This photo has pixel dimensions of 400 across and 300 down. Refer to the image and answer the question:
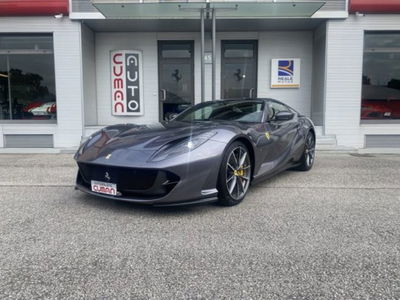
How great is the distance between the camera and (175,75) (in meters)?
10.4

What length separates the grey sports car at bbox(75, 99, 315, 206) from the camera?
10.2ft

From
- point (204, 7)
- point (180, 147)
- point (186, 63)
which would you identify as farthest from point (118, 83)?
point (180, 147)

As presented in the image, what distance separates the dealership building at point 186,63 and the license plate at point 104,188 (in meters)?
5.28

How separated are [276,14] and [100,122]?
5.95 meters

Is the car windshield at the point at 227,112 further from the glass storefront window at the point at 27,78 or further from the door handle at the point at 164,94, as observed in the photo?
the glass storefront window at the point at 27,78

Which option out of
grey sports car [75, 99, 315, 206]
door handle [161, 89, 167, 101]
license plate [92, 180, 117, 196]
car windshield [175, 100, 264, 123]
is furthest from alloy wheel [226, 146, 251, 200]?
door handle [161, 89, 167, 101]

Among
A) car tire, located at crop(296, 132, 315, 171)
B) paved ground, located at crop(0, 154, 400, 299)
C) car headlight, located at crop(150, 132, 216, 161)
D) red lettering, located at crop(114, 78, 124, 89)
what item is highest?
red lettering, located at crop(114, 78, 124, 89)

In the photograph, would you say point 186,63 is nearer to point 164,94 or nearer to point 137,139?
point 164,94

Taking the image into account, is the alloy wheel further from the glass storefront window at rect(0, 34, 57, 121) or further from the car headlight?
the glass storefront window at rect(0, 34, 57, 121)

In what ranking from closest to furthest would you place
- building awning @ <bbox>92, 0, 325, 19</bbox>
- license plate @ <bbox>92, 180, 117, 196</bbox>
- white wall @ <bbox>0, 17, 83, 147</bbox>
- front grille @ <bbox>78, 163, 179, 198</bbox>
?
front grille @ <bbox>78, 163, 179, 198</bbox>
license plate @ <bbox>92, 180, 117, 196</bbox>
building awning @ <bbox>92, 0, 325, 19</bbox>
white wall @ <bbox>0, 17, 83, 147</bbox>

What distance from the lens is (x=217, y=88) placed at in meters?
10.3

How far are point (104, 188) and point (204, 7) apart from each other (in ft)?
19.0

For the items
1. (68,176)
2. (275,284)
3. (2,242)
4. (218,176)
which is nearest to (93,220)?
(2,242)

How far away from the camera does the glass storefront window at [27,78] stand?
29.4 feet
